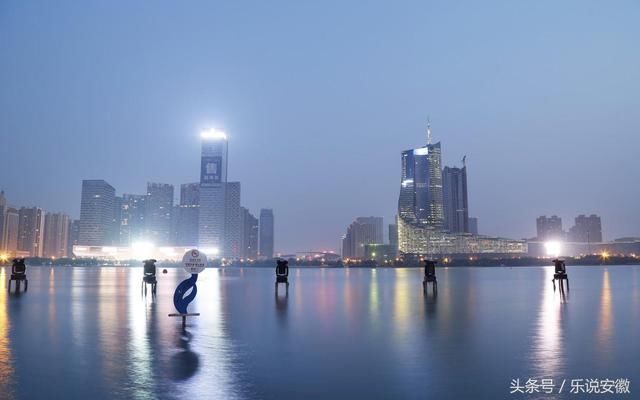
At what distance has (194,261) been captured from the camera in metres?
18.8

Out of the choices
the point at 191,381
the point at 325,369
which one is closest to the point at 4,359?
the point at 191,381

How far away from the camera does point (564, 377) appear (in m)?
9.77

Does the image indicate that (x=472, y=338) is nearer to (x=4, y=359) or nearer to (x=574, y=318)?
(x=574, y=318)

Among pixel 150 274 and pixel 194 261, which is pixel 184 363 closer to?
pixel 194 261

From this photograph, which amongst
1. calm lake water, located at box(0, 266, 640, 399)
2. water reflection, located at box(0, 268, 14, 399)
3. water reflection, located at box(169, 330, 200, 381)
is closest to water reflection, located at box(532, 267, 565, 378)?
calm lake water, located at box(0, 266, 640, 399)

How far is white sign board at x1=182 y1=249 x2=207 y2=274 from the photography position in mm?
18516

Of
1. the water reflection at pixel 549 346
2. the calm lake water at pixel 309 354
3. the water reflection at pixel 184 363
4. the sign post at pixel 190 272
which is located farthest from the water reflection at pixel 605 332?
the sign post at pixel 190 272

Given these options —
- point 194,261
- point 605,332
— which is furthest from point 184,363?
point 605,332

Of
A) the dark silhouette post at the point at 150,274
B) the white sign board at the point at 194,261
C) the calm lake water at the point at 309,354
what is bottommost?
the calm lake water at the point at 309,354

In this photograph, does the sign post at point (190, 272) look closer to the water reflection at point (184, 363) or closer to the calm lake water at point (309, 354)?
the calm lake water at point (309, 354)

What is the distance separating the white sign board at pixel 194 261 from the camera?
1852 cm

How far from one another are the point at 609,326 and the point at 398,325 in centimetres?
729

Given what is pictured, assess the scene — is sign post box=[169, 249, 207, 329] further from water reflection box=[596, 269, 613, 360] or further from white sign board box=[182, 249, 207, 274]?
water reflection box=[596, 269, 613, 360]

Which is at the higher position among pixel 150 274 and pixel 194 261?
pixel 194 261
